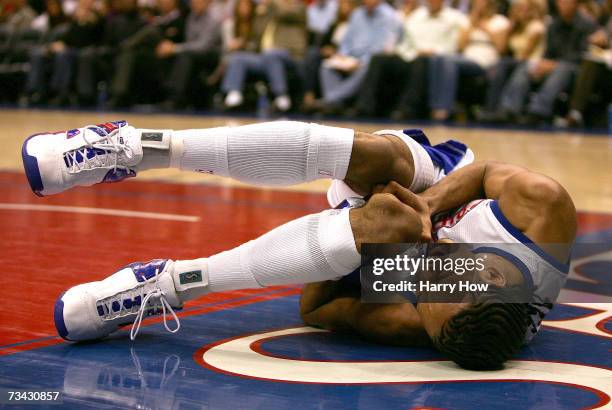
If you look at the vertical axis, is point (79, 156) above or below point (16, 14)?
above

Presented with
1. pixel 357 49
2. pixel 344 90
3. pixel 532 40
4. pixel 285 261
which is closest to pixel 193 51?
pixel 344 90

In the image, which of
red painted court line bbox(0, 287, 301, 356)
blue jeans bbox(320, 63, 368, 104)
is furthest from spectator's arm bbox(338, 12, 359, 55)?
red painted court line bbox(0, 287, 301, 356)

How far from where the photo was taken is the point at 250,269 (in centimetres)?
273

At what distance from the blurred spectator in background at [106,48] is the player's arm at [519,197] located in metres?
11.4

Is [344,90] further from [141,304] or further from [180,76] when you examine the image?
[141,304]

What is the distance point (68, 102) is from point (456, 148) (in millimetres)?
12247

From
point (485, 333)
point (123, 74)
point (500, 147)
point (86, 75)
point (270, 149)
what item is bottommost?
point (86, 75)

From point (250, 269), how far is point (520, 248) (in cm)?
72

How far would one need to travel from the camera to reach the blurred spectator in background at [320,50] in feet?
40.1

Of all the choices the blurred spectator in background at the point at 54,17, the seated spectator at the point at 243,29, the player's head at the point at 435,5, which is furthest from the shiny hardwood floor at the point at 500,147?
the blurred spectator in background at the point at 54,17

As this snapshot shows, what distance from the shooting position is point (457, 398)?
2.30 metres

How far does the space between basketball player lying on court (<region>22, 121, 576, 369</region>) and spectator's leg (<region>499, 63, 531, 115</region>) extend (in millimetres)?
8305

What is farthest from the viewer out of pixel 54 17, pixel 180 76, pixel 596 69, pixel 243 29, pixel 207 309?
pixel 54 17

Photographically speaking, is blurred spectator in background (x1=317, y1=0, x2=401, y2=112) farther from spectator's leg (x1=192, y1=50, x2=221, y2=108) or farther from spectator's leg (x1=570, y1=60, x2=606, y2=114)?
spectator's leg (x1=570, y1=60, x2=606, y2=114)
